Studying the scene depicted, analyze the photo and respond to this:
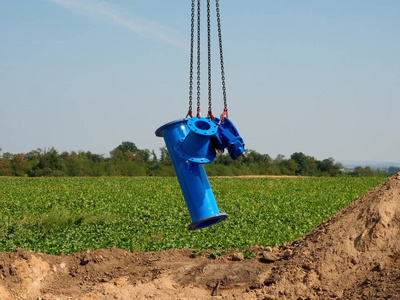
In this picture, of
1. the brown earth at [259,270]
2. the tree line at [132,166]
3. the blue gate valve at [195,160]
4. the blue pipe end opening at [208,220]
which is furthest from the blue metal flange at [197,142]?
the tree line at [132,166]

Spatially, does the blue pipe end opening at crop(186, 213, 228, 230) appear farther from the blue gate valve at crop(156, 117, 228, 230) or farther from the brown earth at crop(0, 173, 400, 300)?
the brown earth at crop(0, 173, 400, 300)

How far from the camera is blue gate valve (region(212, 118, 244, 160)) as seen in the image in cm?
673

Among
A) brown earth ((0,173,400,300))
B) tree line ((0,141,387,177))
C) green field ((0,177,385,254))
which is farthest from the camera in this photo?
tree line ((0,141,387,177))

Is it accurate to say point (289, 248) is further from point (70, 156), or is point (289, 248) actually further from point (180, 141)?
point (70, 156)

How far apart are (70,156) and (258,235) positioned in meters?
36.9

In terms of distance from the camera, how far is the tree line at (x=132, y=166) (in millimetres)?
43562

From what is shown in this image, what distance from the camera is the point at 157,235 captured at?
1233 centimetres

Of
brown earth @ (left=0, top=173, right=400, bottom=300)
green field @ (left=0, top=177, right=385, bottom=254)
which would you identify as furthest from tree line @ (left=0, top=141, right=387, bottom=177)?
brown earth @ (left=0, top=173, right=400, bottom=300)

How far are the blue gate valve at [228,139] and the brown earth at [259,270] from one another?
1.84 meters

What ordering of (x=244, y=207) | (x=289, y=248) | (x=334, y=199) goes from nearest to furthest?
1. (x=289, y=248)
2. (x=244, y=207)
3. (x=334, y=199)

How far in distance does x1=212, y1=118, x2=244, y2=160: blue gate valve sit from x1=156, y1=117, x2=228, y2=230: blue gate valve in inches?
3.1

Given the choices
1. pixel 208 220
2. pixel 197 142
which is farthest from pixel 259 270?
pixel 197 142

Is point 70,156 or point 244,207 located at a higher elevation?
point 70,156

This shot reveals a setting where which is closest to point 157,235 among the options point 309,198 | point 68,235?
point 68,235
